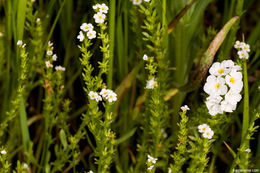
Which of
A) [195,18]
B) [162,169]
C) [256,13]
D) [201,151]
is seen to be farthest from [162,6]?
[256,13]

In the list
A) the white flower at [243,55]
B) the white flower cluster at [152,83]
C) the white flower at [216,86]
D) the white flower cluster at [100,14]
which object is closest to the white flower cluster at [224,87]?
the white flower at [216,86]

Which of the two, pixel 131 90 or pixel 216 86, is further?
pixel 131 90

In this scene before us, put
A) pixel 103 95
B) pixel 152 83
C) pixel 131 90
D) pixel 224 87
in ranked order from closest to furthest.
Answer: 1. pixel 224 87
2. pixel 103 95
3. pixel 152 83
4. pixel 131 90

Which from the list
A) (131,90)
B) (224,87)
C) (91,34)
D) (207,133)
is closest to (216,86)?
(224,87)

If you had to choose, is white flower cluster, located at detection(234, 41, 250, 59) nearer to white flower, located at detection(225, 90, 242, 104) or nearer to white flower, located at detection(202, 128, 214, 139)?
white flower, located at detection(225, 90, 242, 104)

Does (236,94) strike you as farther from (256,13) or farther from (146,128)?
(256,13)

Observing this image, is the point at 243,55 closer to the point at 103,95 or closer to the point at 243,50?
the point at 243,50

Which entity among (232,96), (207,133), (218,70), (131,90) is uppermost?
(131,90)

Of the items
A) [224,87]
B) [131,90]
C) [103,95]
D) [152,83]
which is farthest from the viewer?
[131,90]
